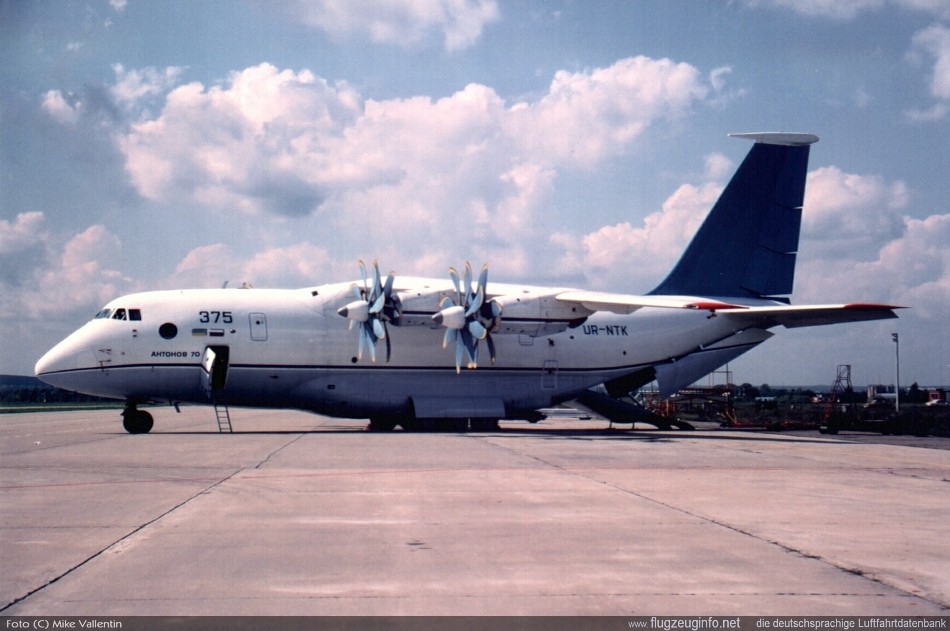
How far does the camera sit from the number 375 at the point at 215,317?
27.4 metres

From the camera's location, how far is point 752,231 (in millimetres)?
33531

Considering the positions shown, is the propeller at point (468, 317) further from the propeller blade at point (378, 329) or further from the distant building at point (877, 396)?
→ the distant building at point (877, 396)

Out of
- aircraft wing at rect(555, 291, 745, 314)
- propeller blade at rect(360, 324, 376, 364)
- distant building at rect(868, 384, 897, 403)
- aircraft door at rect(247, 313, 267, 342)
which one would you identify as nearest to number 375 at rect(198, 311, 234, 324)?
aircraft door at rect(247, 313, 267, 342)

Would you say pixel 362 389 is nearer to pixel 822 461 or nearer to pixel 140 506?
pixel 822 461

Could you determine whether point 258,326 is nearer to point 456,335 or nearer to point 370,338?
point 370,338

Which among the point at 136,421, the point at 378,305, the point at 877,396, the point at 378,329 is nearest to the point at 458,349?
the point at 378,329

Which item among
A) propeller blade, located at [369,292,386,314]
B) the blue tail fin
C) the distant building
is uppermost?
the blue tail fin

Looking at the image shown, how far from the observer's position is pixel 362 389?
94.7ft

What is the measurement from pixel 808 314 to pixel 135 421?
73.1ft

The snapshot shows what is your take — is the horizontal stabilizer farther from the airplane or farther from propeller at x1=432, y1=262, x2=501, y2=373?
propeller at x1=432, y1=262, x2=501, y2=373

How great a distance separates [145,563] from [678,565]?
471cm

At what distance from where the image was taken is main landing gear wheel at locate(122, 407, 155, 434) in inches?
1061

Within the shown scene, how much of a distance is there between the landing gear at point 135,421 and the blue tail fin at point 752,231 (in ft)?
64.6

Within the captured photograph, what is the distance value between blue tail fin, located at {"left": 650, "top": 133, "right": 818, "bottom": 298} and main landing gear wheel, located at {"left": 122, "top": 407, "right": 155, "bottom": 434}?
1968 cm
